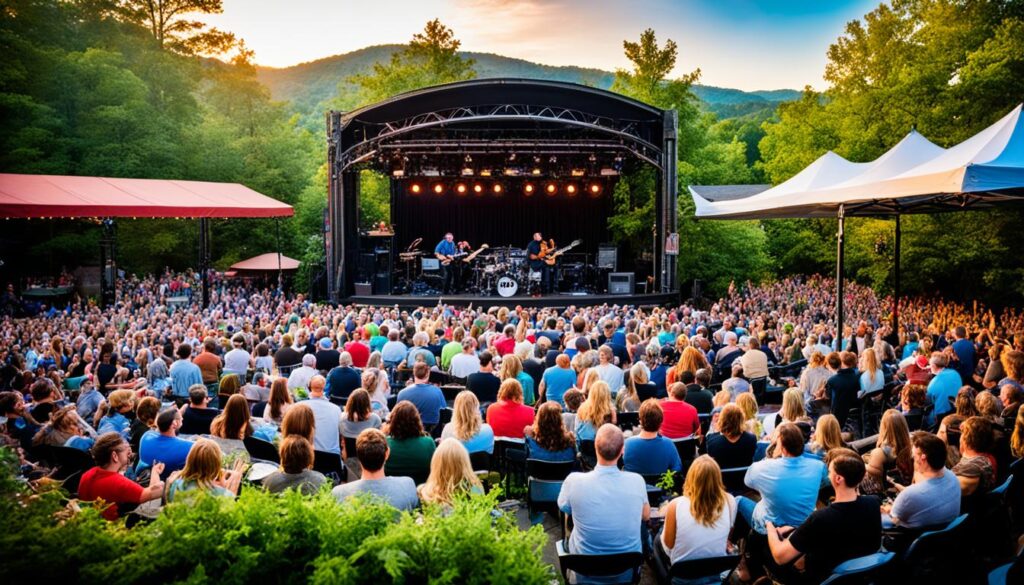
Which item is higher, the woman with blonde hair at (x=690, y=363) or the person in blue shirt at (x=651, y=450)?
the woman with blonde hair at (x=690, y=363)

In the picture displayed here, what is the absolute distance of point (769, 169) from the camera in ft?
106

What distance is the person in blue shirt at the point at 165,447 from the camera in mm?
5289

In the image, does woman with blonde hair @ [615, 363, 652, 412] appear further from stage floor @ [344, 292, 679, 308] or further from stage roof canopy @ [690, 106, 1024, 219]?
stage floor @ [344, 292, 679, 308]

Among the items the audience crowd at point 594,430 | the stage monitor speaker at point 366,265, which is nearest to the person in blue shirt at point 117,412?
the audience crowd at point 594,430

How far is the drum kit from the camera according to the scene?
21453mm

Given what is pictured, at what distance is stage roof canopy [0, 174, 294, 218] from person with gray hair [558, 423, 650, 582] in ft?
58.3

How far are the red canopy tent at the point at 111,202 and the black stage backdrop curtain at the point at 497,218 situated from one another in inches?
201

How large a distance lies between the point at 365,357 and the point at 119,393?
4130 mm

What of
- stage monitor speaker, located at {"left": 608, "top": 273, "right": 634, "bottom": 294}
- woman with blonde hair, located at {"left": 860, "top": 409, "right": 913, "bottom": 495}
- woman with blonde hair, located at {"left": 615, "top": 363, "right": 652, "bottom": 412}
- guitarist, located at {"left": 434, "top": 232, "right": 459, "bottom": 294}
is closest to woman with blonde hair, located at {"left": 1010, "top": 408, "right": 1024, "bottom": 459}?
woman with blonde hair, located at {"left": 860, "top": 409, "right": 913, "bottom": 495}

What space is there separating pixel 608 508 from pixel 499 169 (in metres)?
20.5

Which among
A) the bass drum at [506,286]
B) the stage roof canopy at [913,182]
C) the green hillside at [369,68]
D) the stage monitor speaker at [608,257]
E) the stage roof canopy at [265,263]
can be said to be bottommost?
the bass drum at [506,286]

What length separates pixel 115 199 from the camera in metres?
19.0

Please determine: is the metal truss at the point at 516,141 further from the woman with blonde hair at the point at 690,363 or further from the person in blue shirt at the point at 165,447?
the person in blue shirt at the point at 165,447

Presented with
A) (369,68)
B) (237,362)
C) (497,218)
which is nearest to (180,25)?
(497,218)
